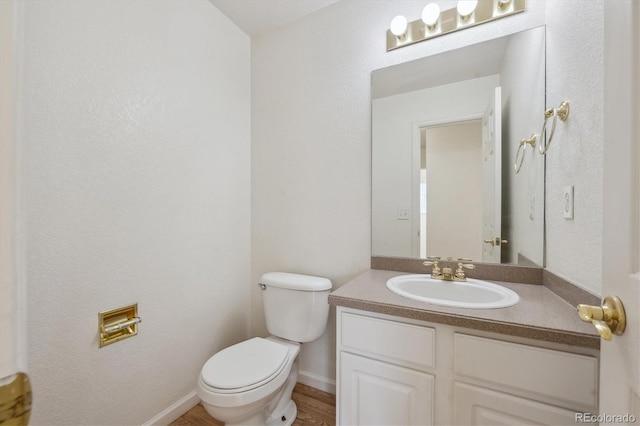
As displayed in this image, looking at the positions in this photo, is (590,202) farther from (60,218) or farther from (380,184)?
(60,218)

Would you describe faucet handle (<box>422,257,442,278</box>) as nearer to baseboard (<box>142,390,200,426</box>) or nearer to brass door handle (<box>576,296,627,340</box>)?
brass door handle (<box>576,296,627,340</box>)

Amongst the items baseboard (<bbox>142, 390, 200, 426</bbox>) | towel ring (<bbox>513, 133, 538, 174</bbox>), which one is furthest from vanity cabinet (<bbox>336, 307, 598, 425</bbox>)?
baseboard (<bbox>142, 390, 200, 426</bbox>)

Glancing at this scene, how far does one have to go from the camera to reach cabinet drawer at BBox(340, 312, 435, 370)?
94 cm

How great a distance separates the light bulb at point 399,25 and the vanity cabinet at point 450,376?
1.48 metres

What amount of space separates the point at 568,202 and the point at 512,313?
0.47 metres

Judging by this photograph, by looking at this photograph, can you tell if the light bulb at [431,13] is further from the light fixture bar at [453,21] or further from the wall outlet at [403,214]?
the wall outlet at [403,214]

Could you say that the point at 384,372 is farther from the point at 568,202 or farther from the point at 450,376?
the point at 568,202

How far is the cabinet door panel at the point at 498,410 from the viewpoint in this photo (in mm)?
770

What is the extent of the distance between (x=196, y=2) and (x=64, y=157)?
1.20 meters

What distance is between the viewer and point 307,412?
60.4 inches

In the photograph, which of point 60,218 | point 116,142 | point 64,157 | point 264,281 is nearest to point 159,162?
point 116,142

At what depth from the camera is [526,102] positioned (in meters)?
1.25

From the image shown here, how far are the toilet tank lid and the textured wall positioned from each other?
16cm

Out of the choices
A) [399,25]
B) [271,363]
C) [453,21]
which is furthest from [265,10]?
[271,363]
